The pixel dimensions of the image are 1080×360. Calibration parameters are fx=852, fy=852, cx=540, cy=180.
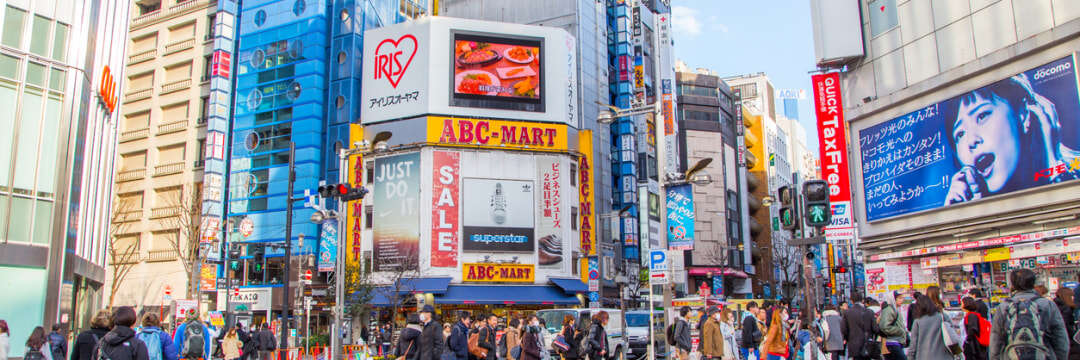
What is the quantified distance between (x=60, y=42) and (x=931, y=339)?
66.4 feet

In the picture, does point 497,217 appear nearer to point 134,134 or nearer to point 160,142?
point 160,142

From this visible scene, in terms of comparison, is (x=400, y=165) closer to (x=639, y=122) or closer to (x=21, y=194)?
(x=639, y=122)

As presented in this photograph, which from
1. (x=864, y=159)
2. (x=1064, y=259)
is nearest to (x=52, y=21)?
(x=864, y=159)

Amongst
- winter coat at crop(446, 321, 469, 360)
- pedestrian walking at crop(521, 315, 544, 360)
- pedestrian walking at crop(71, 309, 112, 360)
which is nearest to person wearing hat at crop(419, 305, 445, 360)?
winter coat at crop(446, 321, 469, 360)

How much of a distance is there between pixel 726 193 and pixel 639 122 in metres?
23.9

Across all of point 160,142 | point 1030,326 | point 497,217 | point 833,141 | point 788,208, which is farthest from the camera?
point 160,142

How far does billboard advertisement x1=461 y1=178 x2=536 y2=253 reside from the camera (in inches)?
1821

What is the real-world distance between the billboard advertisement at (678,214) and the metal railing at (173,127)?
41.5 metres

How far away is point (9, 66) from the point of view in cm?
1953

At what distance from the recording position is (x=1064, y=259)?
18.9 meters

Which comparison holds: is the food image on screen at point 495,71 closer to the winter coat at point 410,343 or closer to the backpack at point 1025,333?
the winter coat at point 410,343

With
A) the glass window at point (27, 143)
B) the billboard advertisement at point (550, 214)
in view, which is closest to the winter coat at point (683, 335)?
the glass window at point (27, 143)

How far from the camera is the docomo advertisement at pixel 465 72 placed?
48.5 meters

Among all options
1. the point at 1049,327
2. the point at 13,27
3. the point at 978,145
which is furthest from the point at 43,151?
the point at 978,145
